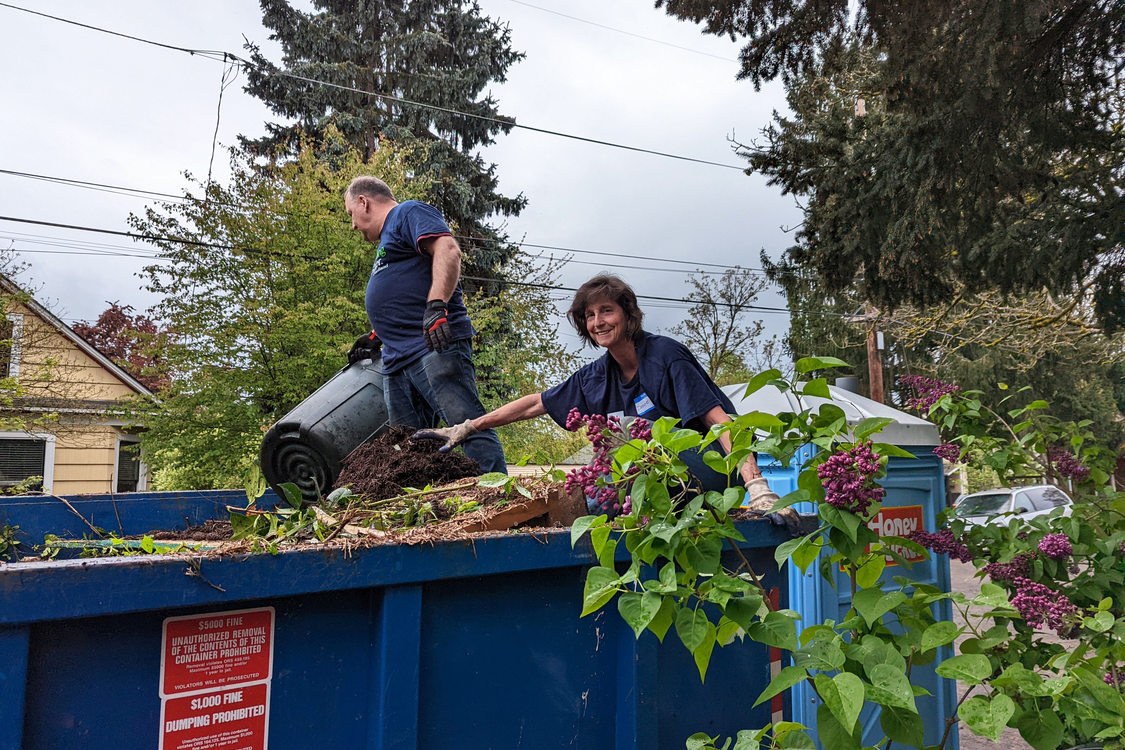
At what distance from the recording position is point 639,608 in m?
1.24

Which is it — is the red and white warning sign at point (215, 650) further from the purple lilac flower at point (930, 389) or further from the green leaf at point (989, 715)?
the purple lilac flower at point (930, 389)

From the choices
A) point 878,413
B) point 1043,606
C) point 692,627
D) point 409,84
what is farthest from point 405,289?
point 409,84

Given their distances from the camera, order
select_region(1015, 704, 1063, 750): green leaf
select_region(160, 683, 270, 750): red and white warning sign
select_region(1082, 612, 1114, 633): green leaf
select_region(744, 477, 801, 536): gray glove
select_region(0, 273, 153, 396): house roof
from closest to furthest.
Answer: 1. select_region(160, 683, 270, 750): red and white warning sign
2. select_region(1015, 704, 1063, 750): green leaf
3. select_region(1082, 612, 1114, 633): green leaf
4. select_region(744, 477, 801, 536): gray glove
5. select_region(0, 273, 153, 396): house roof

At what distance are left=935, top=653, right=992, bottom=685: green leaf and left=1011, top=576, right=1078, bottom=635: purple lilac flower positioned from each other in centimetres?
103

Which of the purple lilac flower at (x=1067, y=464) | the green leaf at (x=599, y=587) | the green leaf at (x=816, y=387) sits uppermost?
the green leaf at (x=816, y=387)

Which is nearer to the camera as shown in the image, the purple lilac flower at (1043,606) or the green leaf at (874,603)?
the green leaf at (874,603)

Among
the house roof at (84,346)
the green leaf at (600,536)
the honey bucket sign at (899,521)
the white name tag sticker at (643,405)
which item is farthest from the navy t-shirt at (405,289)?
the house roof at (84,346)

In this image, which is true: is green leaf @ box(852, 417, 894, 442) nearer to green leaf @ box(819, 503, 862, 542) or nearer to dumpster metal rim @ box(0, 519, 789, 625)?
green leaf @ box(819, 503, 862, 542)

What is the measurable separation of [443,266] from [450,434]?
77 cm

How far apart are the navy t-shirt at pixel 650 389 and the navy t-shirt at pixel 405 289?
0.68m

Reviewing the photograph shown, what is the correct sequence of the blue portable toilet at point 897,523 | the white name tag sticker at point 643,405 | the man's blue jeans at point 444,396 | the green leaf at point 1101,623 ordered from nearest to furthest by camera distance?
the green leaf at point 1101,623
the white name tag sticker at point 643,405
the man's blue jeans at point 444,396
the blue portable toilet at point 897,523

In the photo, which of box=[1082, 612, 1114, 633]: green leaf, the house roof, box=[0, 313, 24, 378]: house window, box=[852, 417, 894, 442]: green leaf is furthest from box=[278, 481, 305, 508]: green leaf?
the house roof

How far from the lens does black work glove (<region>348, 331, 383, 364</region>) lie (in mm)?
3463

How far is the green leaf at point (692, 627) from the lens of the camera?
4.08 feet
